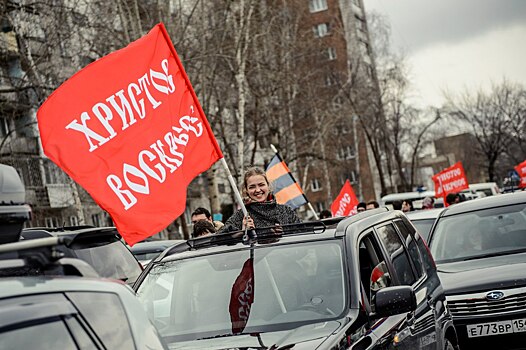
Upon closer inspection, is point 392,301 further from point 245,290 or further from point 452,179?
point 452,179

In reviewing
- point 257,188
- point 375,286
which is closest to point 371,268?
point 375,286

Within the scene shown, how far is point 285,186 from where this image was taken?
53.3ft

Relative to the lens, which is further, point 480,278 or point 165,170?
point 480,278

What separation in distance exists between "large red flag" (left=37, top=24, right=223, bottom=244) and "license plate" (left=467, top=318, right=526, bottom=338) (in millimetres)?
2845

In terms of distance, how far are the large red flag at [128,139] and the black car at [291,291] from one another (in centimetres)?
65

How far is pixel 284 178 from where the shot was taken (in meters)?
16.3

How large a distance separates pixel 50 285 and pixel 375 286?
11.0 feet

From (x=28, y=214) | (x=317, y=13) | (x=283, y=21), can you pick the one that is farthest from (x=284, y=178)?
(x=317, y=13)

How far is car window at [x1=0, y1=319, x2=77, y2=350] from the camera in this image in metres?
2.62

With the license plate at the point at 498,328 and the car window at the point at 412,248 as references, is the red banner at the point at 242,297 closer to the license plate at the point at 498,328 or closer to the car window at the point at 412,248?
the car window at the point at 412,248

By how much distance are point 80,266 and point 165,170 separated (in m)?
4.41

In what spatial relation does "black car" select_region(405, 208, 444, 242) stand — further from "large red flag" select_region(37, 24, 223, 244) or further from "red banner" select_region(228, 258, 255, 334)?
"red banner" select_region(228, 258, 255, 334)

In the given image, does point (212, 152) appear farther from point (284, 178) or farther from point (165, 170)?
point (284, 178)

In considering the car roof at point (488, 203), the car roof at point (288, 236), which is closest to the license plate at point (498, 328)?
the car roof at point (488, 203)
